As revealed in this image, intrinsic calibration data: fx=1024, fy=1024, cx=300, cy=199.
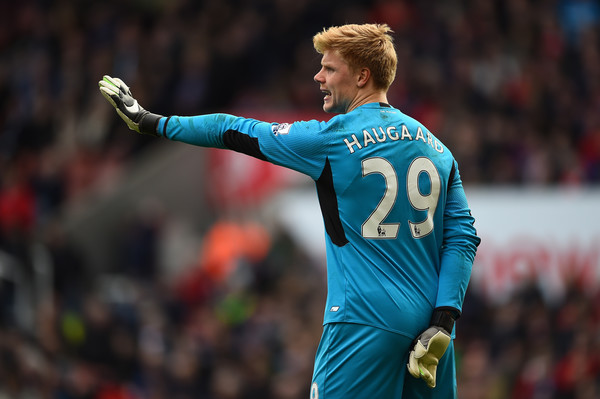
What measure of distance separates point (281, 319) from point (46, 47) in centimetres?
730

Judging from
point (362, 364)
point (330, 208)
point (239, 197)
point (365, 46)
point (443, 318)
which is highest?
point (365, 46)

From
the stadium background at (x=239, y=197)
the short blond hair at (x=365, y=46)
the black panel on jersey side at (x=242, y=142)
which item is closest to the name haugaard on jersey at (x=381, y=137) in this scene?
the short blond hair at (x=365, y=46)

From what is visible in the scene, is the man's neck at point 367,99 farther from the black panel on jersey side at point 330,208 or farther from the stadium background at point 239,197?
the stadium background at point 239,197

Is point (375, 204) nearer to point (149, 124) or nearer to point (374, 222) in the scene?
point (374, 222)

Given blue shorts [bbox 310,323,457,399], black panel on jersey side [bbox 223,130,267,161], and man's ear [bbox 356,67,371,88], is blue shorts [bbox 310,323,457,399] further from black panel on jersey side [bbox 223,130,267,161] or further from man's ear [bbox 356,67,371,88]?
man's ear [bbox 356,67,371,88]

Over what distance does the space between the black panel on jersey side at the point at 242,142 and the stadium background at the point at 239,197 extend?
6194mm

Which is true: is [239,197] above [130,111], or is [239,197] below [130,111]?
below

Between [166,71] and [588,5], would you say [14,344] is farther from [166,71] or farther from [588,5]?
[588,5]

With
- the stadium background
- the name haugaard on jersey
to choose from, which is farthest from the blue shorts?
the stadium background

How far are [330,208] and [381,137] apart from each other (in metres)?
0.40

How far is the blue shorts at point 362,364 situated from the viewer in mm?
4504

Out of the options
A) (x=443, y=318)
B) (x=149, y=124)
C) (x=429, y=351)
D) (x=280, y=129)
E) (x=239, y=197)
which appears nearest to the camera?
(x=429, y=351)

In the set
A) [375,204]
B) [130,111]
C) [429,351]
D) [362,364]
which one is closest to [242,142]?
[130,111]

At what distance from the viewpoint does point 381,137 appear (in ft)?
15.3
